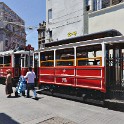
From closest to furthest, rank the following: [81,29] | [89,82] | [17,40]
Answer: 1. [89,82]
2. [81,29]
3. [17,40]

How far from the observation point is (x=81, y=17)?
2647cm

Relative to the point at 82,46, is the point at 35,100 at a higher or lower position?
lower

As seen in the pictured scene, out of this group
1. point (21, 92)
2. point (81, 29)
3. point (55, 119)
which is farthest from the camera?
point (81, 29)

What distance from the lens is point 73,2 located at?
27.9 m

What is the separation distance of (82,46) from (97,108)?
3131 millimetres

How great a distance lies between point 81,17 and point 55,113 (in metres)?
16.7

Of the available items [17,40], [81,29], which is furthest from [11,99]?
[17,40]

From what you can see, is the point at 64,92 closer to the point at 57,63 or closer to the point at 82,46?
the point at 57,63

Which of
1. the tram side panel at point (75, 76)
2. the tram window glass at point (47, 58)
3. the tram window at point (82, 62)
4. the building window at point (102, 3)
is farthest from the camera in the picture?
the building window at point (102, 3)

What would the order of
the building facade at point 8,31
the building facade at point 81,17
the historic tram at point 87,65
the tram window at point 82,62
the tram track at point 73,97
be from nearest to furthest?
1. the historic tram at point 87,65
2. the tram track at point 73,97
3. the tram window at point 82,62
4. the building facade at point 81,17
5. the building facade at point 8,31

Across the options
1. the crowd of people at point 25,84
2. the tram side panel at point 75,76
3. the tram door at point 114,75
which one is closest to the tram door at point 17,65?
the tram side panel at point 75,76

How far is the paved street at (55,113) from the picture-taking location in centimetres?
988

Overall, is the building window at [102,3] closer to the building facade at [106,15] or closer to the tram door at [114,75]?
the building facade at [106,15]

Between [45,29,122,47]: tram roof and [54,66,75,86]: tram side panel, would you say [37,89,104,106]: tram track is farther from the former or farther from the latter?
[45,29,122,47]: tram roof
